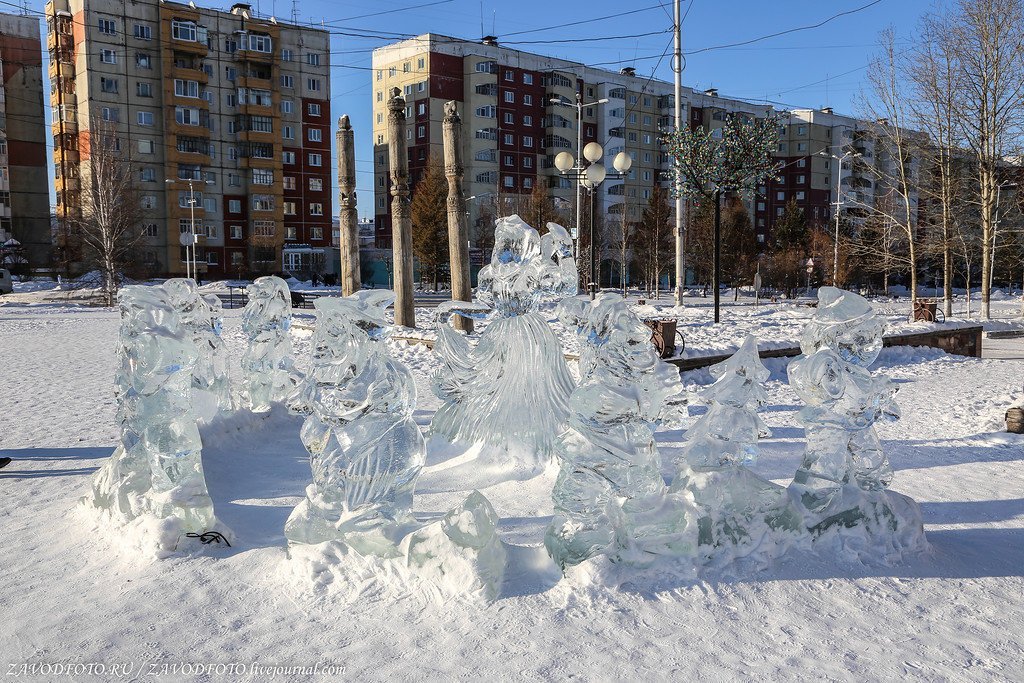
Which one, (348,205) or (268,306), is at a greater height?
(348,205)

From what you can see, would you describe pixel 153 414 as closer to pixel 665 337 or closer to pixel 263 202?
pixel 665 337

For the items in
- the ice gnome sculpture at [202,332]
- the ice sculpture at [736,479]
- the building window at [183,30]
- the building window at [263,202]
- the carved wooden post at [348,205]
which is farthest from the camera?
the building window at [263,202]

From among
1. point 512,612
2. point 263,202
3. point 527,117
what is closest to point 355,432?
point 512,612

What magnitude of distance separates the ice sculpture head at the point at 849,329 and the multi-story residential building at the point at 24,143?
5015 centimetres

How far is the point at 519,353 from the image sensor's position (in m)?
5.01

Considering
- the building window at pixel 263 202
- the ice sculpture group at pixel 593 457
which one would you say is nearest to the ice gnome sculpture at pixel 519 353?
the ice sculpture group at pixel 593 457

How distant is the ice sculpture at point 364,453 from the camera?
3205mm

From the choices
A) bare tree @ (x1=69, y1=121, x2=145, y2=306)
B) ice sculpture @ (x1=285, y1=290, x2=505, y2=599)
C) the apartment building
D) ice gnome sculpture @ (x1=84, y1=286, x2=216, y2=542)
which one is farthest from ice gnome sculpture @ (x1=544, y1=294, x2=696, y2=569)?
the apartment building

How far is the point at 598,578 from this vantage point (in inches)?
122

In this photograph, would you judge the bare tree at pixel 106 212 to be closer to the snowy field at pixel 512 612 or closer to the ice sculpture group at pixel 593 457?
the snowy field at pixel 512 612

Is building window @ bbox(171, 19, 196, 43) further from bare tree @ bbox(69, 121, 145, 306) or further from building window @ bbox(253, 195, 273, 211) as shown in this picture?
bare tree @ bbox(69, 121, 145, 306)

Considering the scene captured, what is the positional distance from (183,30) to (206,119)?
5261 millimetres

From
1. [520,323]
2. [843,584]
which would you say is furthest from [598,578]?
[520,323]

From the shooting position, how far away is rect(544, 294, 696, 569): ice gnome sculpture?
3211mm
